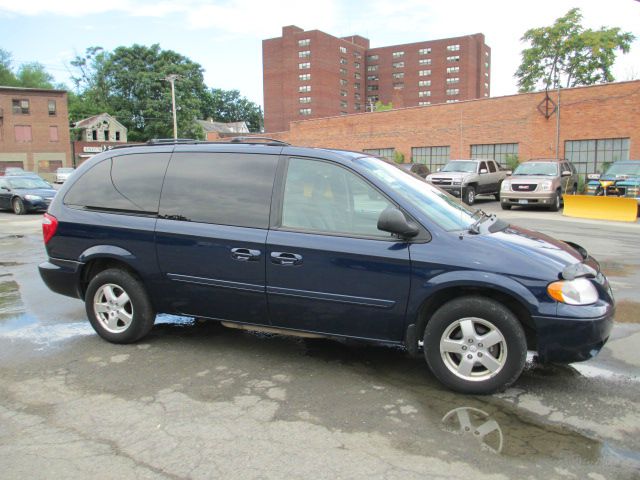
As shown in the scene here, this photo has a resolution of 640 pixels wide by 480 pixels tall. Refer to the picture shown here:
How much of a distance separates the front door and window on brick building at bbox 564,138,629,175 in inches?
1047

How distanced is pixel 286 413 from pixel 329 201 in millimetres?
1620

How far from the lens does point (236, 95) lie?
11556 centimetres

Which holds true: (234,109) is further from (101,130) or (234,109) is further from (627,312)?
(627,312)

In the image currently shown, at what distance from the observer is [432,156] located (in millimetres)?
35312

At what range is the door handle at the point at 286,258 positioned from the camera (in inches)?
163

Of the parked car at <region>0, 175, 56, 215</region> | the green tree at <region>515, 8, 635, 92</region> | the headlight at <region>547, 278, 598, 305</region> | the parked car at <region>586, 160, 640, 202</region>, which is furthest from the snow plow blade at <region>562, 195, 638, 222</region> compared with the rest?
the green tree at <region>515, 8, 635, 92</region>

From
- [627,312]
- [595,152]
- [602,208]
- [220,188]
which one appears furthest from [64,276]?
[595,152]

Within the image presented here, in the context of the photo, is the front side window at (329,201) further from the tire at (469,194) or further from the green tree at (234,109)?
the green tree at (234,109)

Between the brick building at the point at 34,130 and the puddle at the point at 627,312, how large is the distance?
61.7m

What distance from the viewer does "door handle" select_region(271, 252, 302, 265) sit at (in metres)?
4.14

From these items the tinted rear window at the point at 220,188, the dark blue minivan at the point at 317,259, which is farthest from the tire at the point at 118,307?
the tinted rear window at the point at 220,188

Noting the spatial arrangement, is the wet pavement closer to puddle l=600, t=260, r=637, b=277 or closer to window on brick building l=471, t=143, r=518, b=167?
puddle l=600, t=260, r=637, b=277

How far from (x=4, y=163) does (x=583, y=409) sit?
211 feet

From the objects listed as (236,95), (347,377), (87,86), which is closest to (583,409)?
(347,377)
